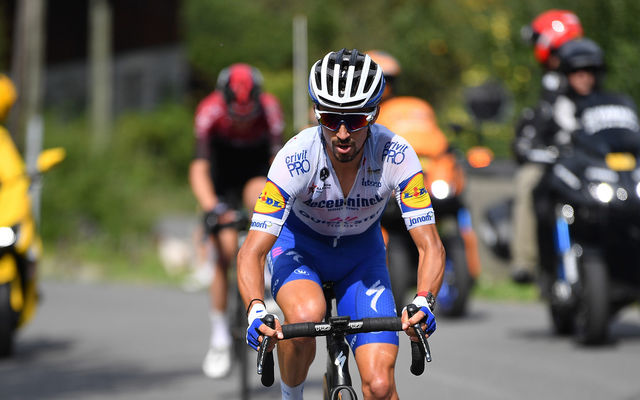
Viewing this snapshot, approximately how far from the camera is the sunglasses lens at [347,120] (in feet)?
16.4

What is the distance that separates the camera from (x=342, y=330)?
478 cm

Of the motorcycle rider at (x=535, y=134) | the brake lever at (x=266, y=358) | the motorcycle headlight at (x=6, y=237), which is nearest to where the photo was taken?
the brake lever at (x=266, y=358)

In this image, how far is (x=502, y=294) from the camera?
45.7ft

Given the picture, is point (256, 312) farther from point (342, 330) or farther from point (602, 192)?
point (602, 192)

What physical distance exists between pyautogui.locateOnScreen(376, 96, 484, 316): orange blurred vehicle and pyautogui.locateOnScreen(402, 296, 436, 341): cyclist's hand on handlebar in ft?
19.4

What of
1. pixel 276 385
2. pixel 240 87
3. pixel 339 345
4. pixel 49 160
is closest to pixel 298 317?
pixel 339 345

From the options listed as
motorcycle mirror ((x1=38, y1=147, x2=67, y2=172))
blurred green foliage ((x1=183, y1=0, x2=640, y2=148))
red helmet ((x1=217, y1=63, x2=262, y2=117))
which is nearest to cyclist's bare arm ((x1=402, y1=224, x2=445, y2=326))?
blurred green foliage ((x1=183, y1=0, x2=640, y2=148))

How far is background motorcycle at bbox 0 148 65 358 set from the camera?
9875mm

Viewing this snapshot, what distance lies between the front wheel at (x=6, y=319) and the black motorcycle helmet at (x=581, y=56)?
494 cm

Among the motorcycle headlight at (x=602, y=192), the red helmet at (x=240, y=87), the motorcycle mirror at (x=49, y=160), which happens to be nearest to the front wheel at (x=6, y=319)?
the motorcycle mirror at (x=49, y=160)

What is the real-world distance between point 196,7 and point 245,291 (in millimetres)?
41112

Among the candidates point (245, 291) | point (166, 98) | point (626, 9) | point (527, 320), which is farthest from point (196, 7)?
point (245, 291)

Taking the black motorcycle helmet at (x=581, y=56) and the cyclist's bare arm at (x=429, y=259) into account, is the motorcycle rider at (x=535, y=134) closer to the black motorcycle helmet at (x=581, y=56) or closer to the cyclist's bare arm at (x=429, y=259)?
the black motorcycle helmet at (x=581, y=56)

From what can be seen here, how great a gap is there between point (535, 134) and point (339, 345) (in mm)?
5444
